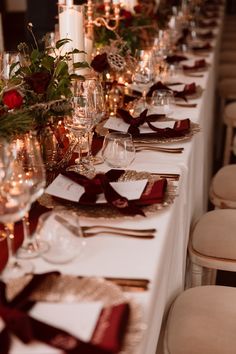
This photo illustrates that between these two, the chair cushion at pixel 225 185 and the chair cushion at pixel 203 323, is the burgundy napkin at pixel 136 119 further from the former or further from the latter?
the chair cushion at pixel 203 323

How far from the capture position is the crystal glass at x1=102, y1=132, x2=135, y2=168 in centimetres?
189

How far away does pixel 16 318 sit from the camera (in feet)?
3.47

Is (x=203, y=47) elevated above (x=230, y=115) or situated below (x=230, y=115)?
above

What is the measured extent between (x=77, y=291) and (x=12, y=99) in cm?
71

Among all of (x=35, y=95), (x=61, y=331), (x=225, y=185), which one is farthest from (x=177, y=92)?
(x=61, y=331)

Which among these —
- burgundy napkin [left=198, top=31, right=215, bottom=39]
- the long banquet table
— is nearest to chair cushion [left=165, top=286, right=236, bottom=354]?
the long banquet table

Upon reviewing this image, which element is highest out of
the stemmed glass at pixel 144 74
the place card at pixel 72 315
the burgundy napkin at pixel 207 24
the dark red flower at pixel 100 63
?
the dark red flower at pixel 100 63

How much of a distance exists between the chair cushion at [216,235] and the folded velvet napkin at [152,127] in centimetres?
39

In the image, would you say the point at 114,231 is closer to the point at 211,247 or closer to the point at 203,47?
the point at 211,247

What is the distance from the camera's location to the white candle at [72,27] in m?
2.58

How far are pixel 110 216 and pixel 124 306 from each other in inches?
16.9

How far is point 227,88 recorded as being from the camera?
536cm

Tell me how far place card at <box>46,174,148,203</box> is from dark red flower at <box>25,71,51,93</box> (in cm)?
30

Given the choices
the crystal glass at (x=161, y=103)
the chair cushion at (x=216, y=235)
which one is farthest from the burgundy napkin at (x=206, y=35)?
the chair cushion at (x=216, y=235)
